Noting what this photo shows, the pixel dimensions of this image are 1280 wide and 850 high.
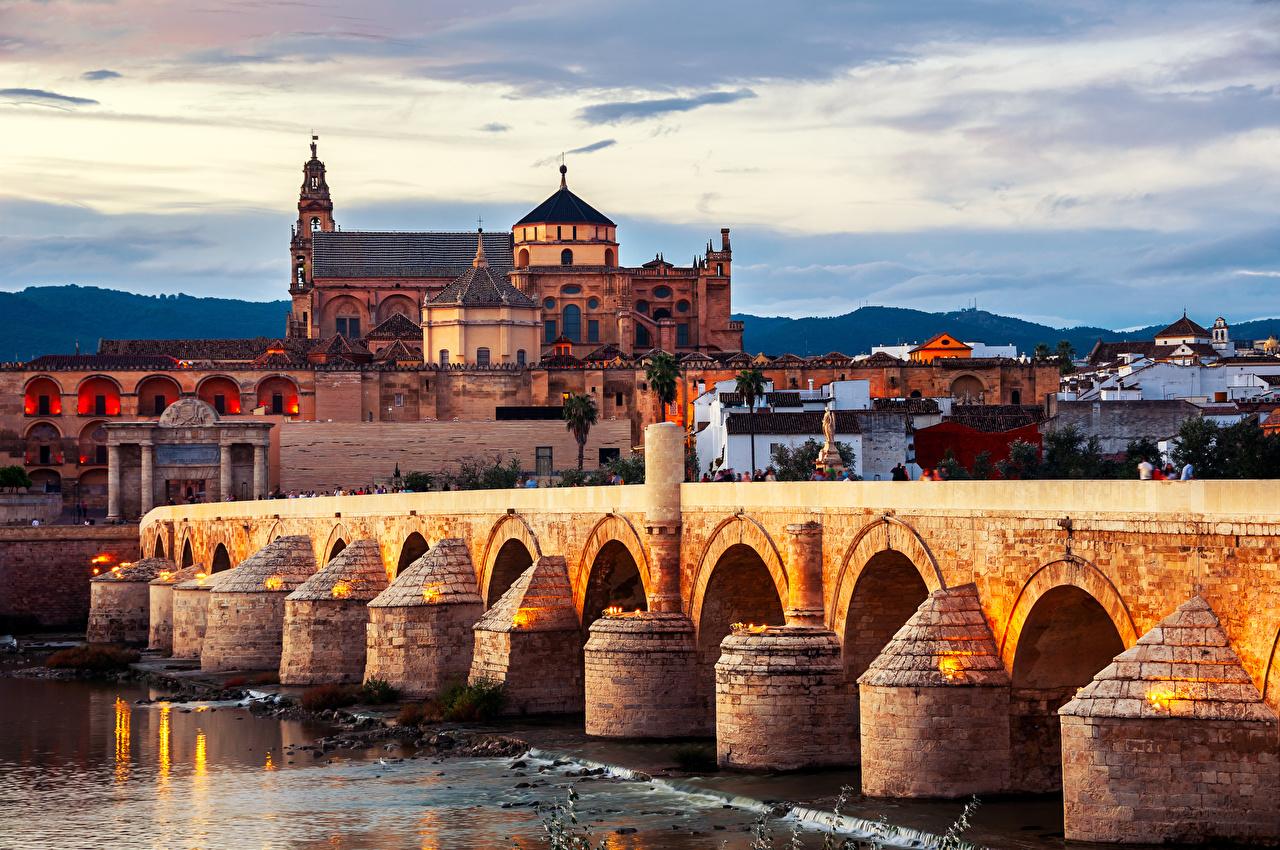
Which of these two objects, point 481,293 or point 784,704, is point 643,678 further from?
point 481,293

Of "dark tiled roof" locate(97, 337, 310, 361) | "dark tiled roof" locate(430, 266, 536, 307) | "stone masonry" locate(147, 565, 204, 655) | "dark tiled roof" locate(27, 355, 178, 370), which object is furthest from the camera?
"dark tiled roof" locate(97, 337, 310, 361)

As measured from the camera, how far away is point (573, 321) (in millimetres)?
107375

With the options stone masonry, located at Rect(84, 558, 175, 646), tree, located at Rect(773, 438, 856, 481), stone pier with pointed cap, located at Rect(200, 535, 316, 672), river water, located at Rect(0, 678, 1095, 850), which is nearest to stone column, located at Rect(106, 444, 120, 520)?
stone masonry, located at Rect(84, 558, 175, 646)

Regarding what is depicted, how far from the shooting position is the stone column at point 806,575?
82.6ft

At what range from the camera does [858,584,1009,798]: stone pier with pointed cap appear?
21.1 metres

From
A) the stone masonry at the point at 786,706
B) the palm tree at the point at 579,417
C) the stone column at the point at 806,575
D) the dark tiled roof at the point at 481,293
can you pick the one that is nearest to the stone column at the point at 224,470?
the palm tree at the point at 579,417

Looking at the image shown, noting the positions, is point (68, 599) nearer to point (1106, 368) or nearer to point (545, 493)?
point (545, 493)

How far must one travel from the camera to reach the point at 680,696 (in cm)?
2822

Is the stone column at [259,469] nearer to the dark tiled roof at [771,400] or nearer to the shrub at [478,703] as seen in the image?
the dark tiled roof at [771,400]

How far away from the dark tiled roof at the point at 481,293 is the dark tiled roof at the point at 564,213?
8.40 m

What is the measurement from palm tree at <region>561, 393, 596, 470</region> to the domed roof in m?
20.5

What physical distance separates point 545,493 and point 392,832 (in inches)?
434

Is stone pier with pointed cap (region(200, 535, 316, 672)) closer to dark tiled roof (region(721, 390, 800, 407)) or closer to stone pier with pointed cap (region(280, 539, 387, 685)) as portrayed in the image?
stone pier with pointed cap (region(280, 539, 387, 685))

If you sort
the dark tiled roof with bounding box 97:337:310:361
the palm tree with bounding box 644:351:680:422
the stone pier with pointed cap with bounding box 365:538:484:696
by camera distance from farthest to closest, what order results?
1. the dark tiled roof with bounding box 97:337:310:361
2. the palm tree with bounding box 644:351:680:422
3. the stone pier with pointed cap with bounding box 365:538:484:696
